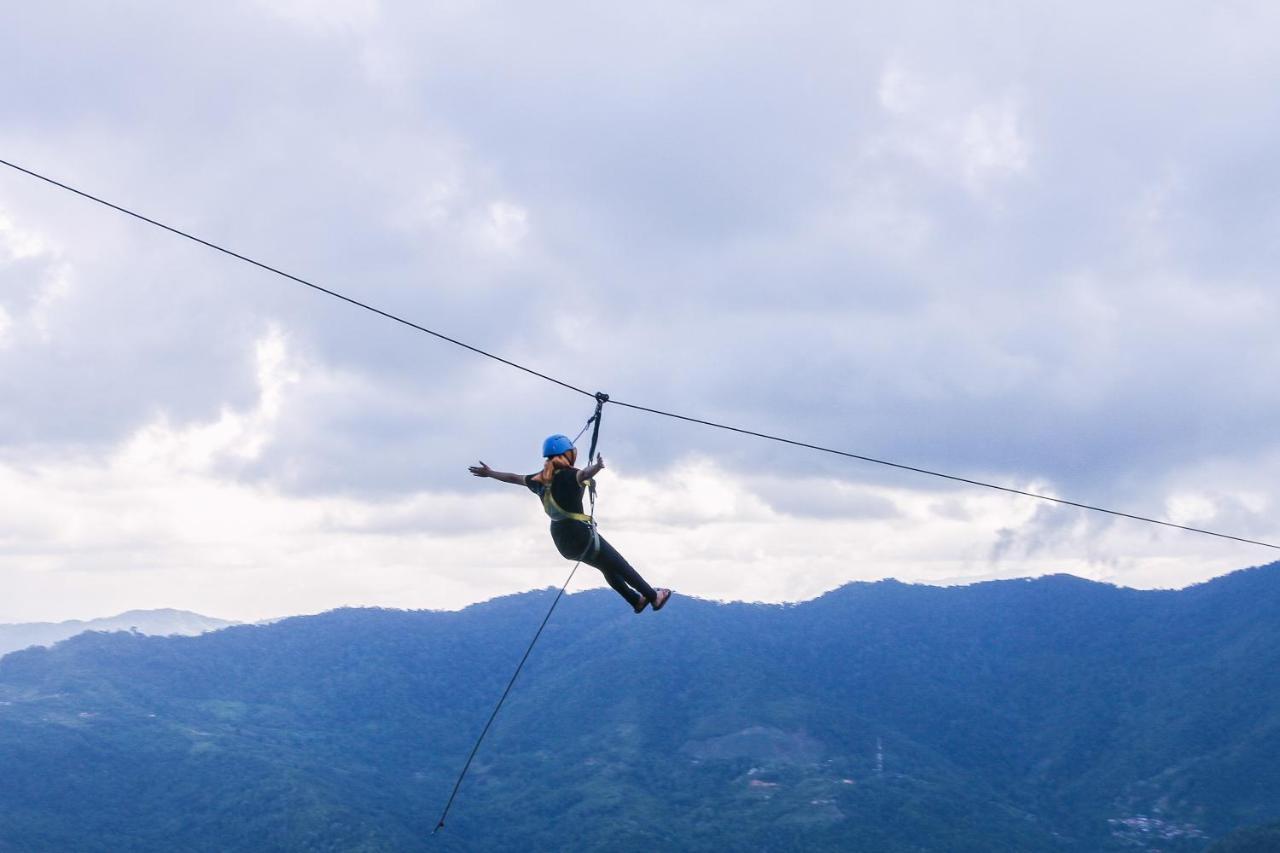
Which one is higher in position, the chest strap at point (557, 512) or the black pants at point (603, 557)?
the chest strap at point (557, 512)

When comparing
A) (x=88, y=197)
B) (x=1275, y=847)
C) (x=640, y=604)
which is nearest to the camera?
(x=88, y=197)

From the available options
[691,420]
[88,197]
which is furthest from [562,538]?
[88,197]

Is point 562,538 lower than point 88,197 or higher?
lower

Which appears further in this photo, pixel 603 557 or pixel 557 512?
pixel 603 557

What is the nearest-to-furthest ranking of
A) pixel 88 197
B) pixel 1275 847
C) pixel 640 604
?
pixel 88 197, pixel 640 604, pixel 1275 847

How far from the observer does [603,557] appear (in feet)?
62.4

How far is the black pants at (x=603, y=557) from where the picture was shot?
725 inches

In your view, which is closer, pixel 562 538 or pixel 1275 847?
pixel 562 538

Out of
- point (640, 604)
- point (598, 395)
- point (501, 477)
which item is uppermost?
point (598, 395)

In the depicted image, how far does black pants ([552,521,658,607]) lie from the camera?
18.4 meters

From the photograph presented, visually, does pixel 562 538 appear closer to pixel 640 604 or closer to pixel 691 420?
pixel 640 604

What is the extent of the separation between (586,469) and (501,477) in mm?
1369

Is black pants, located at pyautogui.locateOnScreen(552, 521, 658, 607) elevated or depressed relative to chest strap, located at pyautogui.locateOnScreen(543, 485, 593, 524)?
depressed

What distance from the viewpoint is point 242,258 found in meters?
18.1
